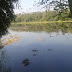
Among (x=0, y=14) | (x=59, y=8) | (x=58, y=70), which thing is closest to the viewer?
(x=59, y=8)

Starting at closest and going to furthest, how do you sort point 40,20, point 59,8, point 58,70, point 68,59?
1. point 59,8
2. point 58,70
3. point 68,59
4. point 40,20

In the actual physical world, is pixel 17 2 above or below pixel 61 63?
above

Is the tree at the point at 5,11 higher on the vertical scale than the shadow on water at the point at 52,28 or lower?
higher

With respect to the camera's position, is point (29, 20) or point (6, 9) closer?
point (6, 9)

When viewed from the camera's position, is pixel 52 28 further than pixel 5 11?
Yes

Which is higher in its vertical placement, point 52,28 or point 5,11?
point 5,11

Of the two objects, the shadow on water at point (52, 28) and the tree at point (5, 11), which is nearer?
the tree at point (5, 11)

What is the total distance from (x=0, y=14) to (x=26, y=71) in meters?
5.17

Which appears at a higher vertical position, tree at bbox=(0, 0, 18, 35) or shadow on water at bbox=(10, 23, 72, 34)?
tree at bbox=(0, 0, 18, 35)

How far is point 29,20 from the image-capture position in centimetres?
9238

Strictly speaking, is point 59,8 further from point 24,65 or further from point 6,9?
point 24,65

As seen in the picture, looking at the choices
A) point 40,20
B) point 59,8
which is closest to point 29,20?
point 40,20

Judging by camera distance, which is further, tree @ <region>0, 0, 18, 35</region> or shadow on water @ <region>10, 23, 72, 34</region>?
shadow on water @ <region>10, 23, 72, 34</region>

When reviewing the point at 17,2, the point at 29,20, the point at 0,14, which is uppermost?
the point at 17,2
